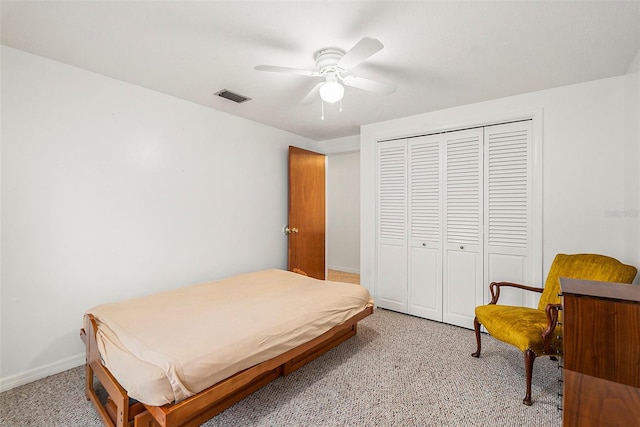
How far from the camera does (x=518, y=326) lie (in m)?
2.11

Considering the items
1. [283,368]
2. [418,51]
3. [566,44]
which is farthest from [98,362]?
[566,44]

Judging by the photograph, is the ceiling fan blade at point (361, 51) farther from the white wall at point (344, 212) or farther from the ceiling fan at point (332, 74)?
the white wall at point (344, 212)

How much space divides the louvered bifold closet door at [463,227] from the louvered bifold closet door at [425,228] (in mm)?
90

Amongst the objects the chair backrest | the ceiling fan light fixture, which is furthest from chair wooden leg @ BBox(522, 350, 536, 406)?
the ceiling fan light fixture

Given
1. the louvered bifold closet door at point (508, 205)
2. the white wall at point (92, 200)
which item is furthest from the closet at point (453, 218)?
the white wall at point (92, 200)

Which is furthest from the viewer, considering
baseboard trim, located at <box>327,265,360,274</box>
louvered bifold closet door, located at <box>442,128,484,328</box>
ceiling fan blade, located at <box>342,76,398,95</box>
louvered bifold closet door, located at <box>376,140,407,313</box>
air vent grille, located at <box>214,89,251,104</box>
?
baseboard trim, located at <box>327,265,360,274</box>

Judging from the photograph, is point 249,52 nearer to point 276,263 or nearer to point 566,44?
point 566,44

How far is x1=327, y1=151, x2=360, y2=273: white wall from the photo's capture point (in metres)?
6.14

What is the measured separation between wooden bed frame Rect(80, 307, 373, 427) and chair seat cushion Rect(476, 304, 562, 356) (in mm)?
1209

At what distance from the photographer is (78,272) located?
2404 millimetres

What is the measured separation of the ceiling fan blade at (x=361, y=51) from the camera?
1562 mm

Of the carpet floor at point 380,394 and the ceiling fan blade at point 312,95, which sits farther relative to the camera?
the ceiling fan blade at point 312,95

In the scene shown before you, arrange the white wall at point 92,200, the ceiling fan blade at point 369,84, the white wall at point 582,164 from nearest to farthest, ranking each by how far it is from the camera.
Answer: the ceiling fan blade at point 369,84 < the white wall at point 92,200 < the white wall at point 582,164

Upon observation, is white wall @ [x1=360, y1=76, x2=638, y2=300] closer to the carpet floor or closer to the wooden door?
the carpet floor
